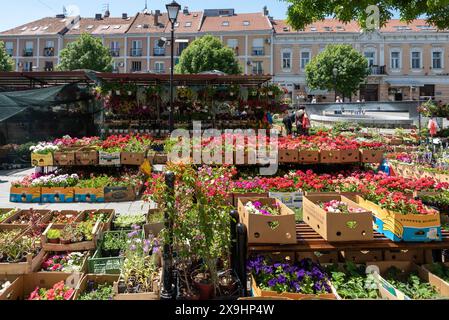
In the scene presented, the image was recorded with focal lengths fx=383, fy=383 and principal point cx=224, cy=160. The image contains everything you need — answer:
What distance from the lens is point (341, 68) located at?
1398 inches

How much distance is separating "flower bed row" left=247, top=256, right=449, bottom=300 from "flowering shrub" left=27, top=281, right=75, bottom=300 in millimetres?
1724

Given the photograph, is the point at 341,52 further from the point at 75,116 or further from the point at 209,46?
the point at 75,116

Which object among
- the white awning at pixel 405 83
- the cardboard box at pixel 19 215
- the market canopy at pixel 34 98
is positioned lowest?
the cardboard box at pixel 19 215

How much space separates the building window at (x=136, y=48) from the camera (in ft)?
147

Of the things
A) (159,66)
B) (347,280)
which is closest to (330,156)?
(347,280)

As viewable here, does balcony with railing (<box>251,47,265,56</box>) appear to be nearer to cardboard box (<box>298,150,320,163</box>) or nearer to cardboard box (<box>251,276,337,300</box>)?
cardboard box (<box>298,150,320,163</box>)

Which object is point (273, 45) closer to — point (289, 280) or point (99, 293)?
point (289, 280)

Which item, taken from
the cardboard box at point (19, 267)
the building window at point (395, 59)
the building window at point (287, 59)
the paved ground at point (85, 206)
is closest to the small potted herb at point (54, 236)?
Answer: the cardboard box at point (19, 267)

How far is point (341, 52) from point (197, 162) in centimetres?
3228

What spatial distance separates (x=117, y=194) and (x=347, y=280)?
5.84m

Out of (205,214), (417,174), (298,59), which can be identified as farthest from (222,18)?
(205,214)

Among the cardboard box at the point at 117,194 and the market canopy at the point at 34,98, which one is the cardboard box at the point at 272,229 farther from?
the market canopy at the point at 34,98

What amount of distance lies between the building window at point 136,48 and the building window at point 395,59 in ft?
92.5

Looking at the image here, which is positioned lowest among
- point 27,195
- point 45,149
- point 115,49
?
point 27,195
